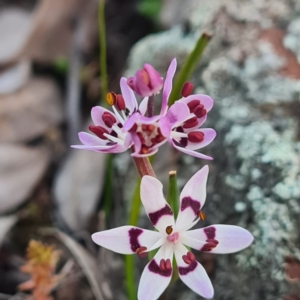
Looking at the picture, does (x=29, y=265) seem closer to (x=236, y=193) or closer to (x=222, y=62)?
(x=236, y=193)

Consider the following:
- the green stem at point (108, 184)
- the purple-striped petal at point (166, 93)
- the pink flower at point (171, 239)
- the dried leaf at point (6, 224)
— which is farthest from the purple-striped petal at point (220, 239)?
the dried leaf at point (6, 224)

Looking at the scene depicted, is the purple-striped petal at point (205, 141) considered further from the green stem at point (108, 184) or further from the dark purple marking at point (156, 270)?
the green stem at point (108, 184)

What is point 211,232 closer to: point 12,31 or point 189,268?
point 189,268

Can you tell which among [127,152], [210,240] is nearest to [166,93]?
[210,240]

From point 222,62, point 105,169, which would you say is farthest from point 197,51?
point 105,169

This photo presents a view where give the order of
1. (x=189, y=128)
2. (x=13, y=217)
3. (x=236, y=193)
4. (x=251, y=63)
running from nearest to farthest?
1. (x=189, y=128)
2. (x=236, y=193)
3. (x=251, y=63)
4. (x=13, y=217)

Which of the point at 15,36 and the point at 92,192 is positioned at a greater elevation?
the point at 15,36
